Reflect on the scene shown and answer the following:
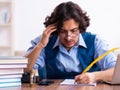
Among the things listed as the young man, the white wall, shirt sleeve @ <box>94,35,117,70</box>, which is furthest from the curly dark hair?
the white wall

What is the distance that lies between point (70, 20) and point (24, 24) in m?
1.99

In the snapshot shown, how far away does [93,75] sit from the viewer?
1591 mm

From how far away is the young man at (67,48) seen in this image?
1.88 metres

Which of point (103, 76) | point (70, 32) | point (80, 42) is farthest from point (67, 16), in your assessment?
point (103, 76)

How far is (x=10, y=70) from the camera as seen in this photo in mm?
1368

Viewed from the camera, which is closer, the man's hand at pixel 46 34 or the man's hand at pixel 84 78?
the man's hand at pixel 84 78

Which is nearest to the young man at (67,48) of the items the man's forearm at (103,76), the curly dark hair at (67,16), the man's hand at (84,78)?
the curly dark hair at (67,16)

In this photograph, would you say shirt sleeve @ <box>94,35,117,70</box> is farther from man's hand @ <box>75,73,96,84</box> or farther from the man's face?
man's hand @ <box>75,73,96,84</box>

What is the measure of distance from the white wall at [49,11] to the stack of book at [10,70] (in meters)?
2.40

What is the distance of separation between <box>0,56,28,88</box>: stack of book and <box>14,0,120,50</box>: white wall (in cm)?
240

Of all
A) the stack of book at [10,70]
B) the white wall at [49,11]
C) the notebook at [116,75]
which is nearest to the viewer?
the stack of book at [10,70]

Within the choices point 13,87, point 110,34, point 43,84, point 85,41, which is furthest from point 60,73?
point 110,34

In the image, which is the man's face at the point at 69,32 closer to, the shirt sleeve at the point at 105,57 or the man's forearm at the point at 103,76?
the shirt sleeve at the point at 105,57

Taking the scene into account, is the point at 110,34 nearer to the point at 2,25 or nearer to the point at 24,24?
the point at 24,24
